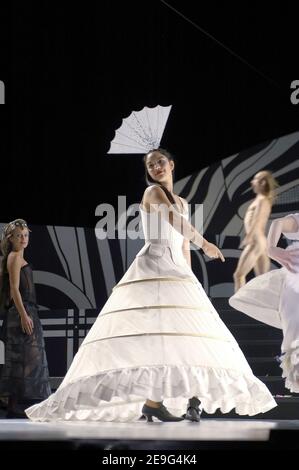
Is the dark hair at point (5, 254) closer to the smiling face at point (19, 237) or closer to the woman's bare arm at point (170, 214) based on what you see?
the smiling face at point (19, 237)

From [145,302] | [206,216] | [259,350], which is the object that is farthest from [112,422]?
[206,216]

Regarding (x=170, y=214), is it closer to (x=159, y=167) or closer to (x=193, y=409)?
(x=159, y=167)

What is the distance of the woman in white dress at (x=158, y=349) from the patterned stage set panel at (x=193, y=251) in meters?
3.66

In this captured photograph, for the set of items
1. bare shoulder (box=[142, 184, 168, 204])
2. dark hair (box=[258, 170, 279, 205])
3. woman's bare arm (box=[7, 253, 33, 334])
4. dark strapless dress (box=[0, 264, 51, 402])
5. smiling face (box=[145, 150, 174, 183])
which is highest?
dark hair (box=[258, 170, 279, 205])

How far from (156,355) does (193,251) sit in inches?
182

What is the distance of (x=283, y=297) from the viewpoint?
564cm

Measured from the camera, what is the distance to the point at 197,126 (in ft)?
32.1

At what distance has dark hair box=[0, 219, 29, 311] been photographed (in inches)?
259

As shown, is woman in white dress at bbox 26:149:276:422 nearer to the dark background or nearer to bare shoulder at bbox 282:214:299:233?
bare shoulder at bbox 282:214:299:233

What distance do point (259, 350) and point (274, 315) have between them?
1824 millimetres

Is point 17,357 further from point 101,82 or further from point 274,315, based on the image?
point 101,82

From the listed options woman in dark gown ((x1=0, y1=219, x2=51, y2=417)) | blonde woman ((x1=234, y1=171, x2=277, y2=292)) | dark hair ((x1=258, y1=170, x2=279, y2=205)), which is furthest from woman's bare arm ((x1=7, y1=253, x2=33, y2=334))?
dark hair ((x1=258, y1=170, x2=279, y2=205))

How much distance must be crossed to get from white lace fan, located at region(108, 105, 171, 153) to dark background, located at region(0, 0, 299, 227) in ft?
1.21

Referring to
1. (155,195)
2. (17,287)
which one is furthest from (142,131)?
(155,195)
